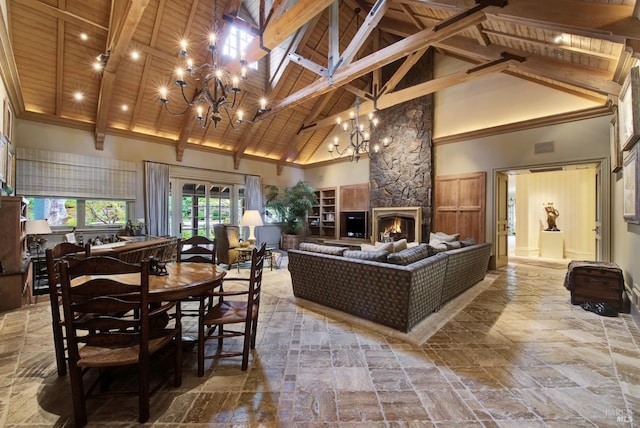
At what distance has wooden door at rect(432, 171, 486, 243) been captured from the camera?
6316mm

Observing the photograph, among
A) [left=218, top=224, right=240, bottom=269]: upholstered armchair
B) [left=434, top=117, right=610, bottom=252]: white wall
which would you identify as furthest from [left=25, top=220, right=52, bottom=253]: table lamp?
[left=434, top=117, right=610, bottom=252]: white wall

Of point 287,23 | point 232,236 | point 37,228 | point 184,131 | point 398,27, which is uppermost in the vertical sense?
point 398,27

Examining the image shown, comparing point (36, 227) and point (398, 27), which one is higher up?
point (398, 27)

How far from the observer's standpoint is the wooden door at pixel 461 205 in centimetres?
632

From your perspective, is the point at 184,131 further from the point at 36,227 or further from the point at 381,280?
the point at 381,280

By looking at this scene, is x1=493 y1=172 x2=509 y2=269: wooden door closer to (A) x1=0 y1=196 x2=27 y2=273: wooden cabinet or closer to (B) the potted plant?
(B) the potted plant

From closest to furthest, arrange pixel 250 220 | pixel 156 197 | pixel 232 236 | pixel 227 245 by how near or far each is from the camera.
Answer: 1. pixel 250 220
2. pixel 227 245
3. pixel 232 236
4. pixel 156 197

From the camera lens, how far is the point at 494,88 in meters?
6.18

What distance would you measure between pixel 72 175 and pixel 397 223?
26.0 feet

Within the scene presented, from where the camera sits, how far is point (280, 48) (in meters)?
7.05

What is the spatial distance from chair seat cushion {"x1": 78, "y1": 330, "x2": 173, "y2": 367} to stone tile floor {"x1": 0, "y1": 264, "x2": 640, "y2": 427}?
405 mm

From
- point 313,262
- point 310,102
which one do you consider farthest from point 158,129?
point 313,262

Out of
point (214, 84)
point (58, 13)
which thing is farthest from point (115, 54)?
point (214, 84)

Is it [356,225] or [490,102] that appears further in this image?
[356,225]
